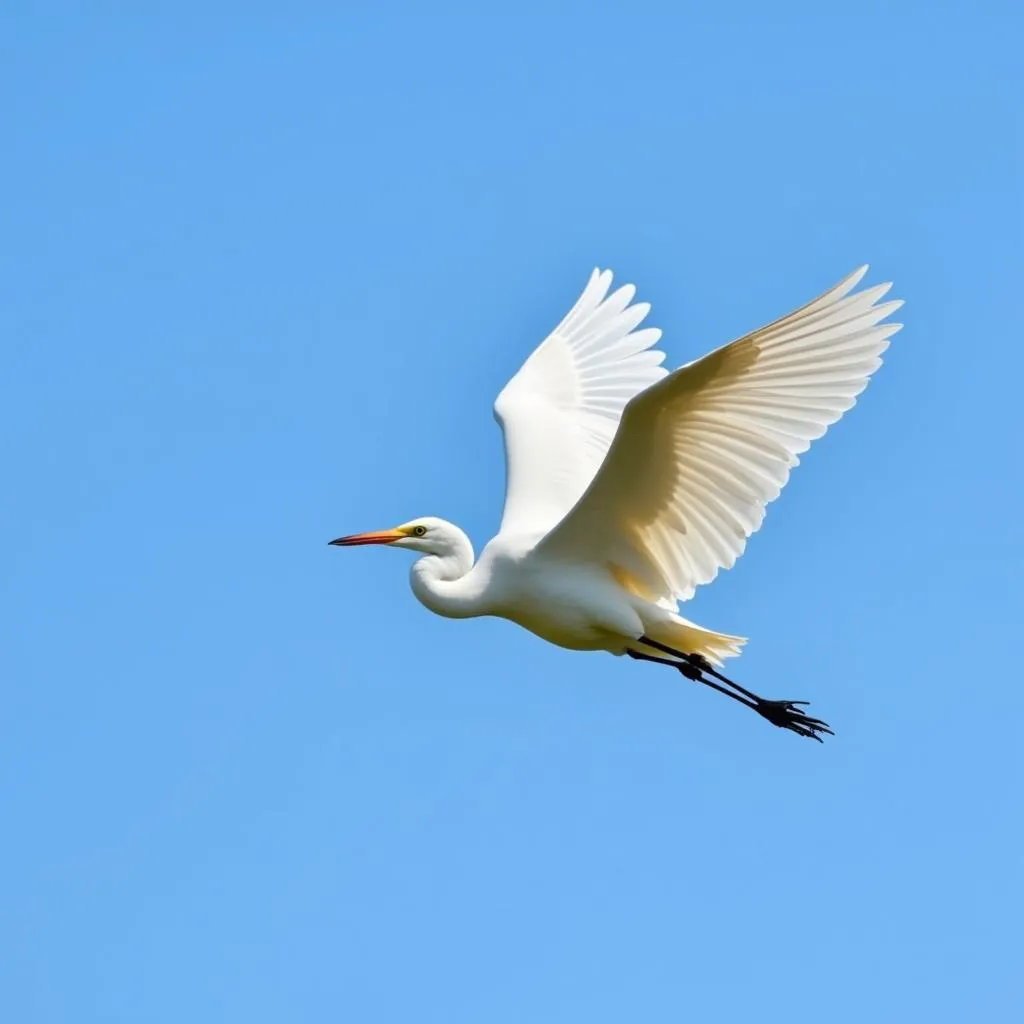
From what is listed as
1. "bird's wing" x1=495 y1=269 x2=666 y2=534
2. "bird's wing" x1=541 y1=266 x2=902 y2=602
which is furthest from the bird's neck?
"bird's wing" x1=495 y1=269 x2=666 y2=534

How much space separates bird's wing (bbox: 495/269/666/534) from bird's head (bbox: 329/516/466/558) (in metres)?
0.97

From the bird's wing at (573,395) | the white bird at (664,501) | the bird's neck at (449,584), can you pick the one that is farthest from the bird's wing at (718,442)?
the bird's wing at (573,395)

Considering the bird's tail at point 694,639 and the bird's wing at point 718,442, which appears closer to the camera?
the bird's wing at point 718,442

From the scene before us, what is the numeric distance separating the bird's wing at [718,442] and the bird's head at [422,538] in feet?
2.84

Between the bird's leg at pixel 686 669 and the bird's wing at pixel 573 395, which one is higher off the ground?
the bird's wing at pixel 573 395

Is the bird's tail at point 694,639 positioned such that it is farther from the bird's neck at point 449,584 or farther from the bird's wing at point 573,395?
the bird's wing at point 573,395

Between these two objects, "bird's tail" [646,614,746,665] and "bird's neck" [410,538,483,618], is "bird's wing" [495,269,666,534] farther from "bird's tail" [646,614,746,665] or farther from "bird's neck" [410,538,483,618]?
"bird's tail" [646,614,746,665]

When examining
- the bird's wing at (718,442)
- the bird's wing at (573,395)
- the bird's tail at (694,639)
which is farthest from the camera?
the bird's wing at (573,395)

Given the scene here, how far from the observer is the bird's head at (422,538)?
14.0 metres

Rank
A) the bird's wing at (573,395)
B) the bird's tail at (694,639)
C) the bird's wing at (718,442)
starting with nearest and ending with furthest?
the bird's wing at (718,442)
the bird's tail at (694,639)
the bird's wing at (573,395)

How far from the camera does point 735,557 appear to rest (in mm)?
13383

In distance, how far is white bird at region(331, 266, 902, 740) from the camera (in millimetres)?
12258

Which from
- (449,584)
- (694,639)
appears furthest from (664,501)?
(449,584)

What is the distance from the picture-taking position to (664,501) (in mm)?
13227
